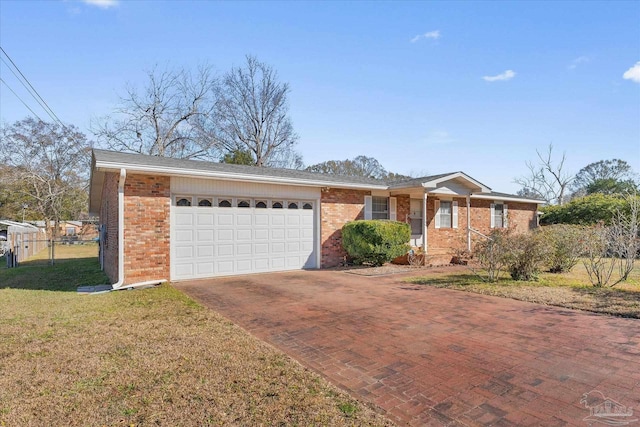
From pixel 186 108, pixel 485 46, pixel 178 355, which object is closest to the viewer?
pixel 178 355

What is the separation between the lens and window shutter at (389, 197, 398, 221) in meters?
14.2

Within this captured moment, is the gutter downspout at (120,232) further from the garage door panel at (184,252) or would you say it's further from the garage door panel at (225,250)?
the garage door panel at (225,250)

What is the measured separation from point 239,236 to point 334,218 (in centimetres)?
364

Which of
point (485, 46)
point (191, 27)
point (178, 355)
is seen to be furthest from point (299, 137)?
point (178, 355)

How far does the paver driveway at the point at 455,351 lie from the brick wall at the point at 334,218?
4.67m

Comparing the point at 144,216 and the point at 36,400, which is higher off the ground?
the point at 144,216

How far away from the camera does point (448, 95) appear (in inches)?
547

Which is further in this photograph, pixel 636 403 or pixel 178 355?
pixel 178 355

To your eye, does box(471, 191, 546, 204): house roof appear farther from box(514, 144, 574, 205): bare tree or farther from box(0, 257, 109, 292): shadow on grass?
box(514, 144, 574, 205): bare tree

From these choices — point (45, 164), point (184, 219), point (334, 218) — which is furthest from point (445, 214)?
point (45, 164)

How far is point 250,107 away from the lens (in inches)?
1239

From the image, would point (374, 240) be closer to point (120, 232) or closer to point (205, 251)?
point (205, 251)

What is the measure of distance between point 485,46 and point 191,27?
10.4m

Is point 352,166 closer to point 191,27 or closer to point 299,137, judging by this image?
point 299,137
